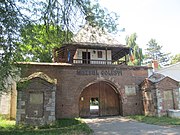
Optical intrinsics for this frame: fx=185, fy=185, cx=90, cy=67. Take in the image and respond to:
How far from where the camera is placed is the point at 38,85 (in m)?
11.2

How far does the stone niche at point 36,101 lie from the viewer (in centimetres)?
1070

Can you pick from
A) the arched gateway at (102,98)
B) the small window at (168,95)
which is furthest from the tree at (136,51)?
the small window at (168,95)

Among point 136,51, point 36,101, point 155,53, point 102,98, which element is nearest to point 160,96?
point 102,98

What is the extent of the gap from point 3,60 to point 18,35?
4.20ft

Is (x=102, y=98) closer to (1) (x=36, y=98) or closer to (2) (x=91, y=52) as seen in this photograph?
(2) (x=91, y=52)

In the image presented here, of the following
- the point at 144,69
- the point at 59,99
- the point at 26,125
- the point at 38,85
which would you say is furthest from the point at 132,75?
the point at 26,125

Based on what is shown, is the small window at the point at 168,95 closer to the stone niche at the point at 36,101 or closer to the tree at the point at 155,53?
the stone niche at the point at 36,101

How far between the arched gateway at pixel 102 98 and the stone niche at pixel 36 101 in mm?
4390

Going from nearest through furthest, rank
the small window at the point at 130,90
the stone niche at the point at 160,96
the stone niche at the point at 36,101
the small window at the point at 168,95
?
1. the stone niche at the point at 36,101
2. the stone niche at the point at 160,96
3. the small window at the point at 168,95
4. the small window at the point at 130,90

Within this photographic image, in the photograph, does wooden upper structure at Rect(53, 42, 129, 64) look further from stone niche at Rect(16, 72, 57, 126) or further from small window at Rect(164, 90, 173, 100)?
small window at Rect(164, 90, 173, 100)

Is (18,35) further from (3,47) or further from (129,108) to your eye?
(129,108)

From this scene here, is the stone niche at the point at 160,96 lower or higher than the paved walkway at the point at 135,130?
higher

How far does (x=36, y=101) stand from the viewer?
11023 mm

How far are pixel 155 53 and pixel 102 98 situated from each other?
35038 millimetres
